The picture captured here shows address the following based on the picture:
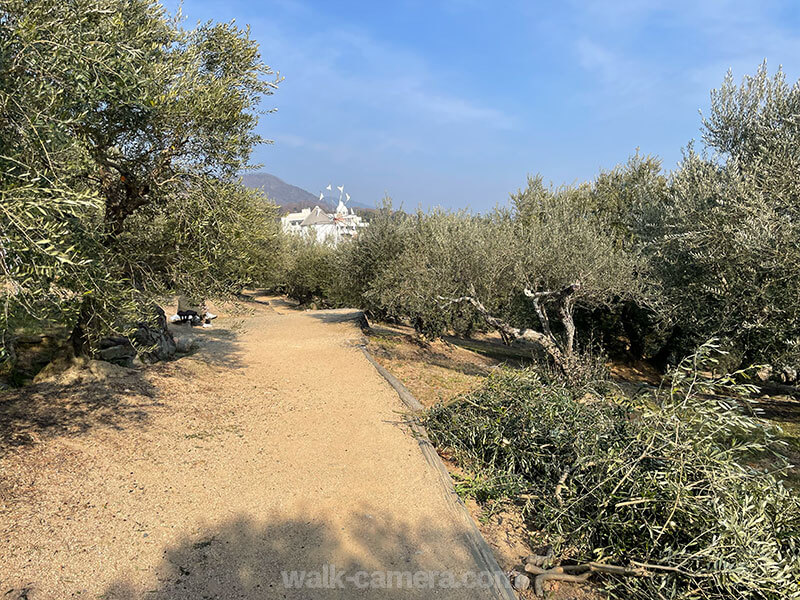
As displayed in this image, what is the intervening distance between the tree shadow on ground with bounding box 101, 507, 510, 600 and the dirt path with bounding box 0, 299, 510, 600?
2cm

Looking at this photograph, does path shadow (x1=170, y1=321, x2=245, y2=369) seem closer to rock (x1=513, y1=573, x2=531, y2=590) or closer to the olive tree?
the olive tree

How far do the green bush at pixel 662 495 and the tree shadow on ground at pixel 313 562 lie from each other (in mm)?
1272

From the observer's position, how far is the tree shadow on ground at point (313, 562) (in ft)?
13.3

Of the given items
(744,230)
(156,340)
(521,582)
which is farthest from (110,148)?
(744,230)

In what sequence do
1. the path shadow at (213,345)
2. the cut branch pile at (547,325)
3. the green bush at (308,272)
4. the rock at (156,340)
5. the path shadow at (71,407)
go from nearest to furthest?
the path shadow at (71,407)
the rock at (156,340)
the cut branch pile at (547,325)
the path shadow at (213,345)
the green bush at (308,272)

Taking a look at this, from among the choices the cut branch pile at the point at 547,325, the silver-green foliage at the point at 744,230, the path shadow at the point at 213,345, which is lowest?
the path shadow at the point at 213,345

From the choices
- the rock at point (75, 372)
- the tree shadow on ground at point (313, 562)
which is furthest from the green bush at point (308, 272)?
the tree shadow on ground at point (313, 562)

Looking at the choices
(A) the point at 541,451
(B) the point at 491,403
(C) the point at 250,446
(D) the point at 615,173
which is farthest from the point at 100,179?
(D) the point at 615,173

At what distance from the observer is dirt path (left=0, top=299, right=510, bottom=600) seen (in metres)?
4.12

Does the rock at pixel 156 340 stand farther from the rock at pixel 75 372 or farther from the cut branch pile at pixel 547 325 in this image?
the cut branch pile at pixel 547 325

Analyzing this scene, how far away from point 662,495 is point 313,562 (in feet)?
12.4

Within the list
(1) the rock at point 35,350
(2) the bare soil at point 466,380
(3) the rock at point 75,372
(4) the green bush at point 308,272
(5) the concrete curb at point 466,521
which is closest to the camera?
(5) the concrete curb at point 466,521

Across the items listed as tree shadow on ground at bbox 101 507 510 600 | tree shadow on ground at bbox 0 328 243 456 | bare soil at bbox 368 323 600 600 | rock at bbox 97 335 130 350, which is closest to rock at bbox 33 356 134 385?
tree shadow on ground at bbox 0 328 243 456

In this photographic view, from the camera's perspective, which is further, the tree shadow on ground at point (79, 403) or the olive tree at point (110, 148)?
the tree shadow on ground at point (79, 403)
